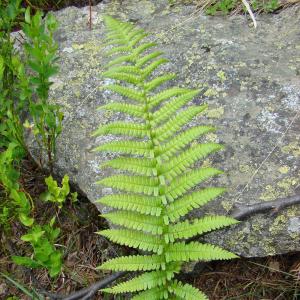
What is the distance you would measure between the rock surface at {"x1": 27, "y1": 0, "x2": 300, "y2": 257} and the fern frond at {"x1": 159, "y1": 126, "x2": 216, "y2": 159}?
0.44 meters

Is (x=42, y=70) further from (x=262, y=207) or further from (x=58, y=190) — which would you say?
(x=262, y=207)

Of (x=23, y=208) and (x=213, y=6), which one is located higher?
(x=213, y=6)

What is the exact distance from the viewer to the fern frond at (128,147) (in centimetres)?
286

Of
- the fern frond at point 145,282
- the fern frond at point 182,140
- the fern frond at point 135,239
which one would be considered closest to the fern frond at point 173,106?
the fern frond at point 182,140

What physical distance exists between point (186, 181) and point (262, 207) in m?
0.58

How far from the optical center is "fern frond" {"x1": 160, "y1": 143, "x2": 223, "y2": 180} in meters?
2.78

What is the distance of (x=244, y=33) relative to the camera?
402 cm

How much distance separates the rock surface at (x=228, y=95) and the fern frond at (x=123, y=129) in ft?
1.84

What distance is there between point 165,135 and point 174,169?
0.78 feet

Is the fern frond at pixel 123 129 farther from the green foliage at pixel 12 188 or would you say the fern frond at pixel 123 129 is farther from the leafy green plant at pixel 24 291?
the leafy green plant at pixel 24 291

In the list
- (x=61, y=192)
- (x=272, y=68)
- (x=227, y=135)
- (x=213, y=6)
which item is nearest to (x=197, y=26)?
(x=213, y=6)

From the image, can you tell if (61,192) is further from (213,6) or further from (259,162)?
(213,6)

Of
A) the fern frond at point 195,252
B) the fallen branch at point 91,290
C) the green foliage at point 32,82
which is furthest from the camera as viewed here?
the green foliage at point 32,82

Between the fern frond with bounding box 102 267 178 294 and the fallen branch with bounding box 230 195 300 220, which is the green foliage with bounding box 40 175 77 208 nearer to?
the fern frond with bounding box 102 267 178 294
